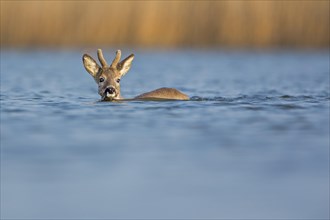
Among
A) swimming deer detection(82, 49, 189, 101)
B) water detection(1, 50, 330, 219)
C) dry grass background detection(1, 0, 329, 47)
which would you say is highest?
dry grass background detection(1, 0, 329, 47)

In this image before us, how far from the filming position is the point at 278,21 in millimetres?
41906

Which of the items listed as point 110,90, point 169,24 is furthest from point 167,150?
point 169,24

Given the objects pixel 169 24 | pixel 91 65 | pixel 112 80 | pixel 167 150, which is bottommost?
pixel 167 150

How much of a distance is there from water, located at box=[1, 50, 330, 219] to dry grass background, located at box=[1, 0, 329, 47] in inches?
812

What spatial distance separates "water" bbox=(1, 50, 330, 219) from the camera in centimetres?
737

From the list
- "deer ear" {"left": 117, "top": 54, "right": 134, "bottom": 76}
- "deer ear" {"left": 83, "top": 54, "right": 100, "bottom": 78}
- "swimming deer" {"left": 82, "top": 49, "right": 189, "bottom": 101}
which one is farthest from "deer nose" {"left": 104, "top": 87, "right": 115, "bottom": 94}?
"deer ear" {"left": 83, "top": 54, "right": 100, "bottom": 78}

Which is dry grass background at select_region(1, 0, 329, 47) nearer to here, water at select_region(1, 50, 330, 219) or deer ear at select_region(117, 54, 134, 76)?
water at select_region(1, 50, 330, 219)

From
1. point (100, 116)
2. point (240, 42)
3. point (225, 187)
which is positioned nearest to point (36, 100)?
point (100, 116)

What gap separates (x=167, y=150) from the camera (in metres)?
9.84

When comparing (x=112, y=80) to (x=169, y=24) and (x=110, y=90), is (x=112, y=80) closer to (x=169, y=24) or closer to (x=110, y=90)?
(x=110, y=90)

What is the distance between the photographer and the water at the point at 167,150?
7371 millimetres

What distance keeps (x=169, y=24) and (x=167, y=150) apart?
3270cm

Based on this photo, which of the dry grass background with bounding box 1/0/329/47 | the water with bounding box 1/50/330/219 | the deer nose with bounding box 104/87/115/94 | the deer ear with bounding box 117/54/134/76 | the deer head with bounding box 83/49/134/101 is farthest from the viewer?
the dry grass background with bounding box 1/0/329/47

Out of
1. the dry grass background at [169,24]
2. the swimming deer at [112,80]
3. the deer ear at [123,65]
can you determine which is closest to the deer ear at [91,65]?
the swimming deer at [112,80]
